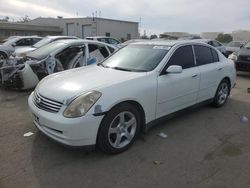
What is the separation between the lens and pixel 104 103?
3.46m

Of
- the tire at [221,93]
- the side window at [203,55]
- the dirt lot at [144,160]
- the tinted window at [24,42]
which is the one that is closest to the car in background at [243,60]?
the tire at [221,93]

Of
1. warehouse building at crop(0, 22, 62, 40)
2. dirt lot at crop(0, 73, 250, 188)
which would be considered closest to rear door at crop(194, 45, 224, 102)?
dirt lot at crop(0, 73, 250, 188)

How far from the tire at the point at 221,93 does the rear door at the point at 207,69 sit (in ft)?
0.80

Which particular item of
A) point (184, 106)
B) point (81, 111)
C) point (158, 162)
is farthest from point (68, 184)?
point (184, 106)

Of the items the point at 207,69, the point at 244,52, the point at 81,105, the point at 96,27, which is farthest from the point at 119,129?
the point at 96,27

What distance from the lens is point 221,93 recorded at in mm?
6094

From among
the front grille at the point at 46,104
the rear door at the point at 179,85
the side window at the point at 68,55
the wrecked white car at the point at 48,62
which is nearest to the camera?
the front grille at the point at 46,104

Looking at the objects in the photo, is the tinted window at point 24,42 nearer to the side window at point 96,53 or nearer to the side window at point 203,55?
the side window at point 96,53

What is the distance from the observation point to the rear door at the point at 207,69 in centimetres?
529

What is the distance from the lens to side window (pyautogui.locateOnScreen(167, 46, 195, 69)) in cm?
464

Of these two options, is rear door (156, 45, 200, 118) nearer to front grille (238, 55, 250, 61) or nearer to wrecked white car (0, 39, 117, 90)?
wrecked white car (0, 39, 117, 90)

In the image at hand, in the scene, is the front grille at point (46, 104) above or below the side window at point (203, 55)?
below

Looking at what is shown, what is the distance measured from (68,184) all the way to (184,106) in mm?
2710

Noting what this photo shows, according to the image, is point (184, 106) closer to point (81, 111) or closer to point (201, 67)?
point (201, 67)
